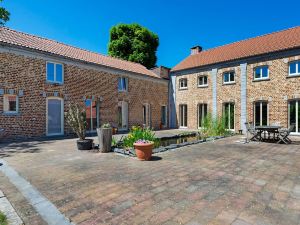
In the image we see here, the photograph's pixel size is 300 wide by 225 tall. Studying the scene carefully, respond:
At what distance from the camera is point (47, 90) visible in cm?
1242

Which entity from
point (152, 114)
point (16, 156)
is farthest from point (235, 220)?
point (152, 114)

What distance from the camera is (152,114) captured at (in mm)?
19625

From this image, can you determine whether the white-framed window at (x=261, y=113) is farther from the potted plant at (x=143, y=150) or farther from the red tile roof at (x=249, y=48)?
the potted plant at (x=143, y=150)

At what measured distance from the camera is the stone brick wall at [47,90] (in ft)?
35.8

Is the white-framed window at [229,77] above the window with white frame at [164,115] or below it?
above

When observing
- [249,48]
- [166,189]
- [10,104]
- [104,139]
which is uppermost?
[249,48]

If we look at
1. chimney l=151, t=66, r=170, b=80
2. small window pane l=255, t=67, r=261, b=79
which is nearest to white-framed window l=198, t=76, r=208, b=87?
small window pane l=255, t=67, r=261, b=79

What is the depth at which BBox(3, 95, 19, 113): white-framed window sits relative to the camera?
10828 mm

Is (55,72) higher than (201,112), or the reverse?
(55,72)

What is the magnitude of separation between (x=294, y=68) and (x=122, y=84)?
41.0 feet

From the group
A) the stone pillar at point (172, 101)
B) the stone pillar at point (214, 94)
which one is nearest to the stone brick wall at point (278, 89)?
the stone pillar at point (214, 94)

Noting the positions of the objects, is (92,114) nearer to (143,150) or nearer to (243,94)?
(143,150)

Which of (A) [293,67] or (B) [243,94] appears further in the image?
(B) [243,94]

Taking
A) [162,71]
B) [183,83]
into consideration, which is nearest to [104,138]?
[183,83]
